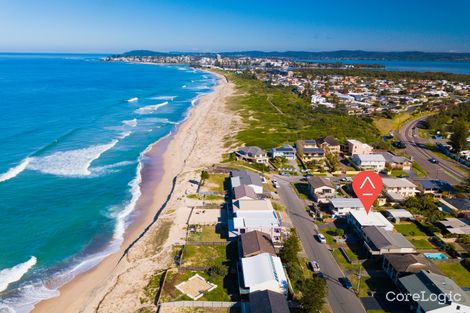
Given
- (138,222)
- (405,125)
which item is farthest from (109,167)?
(405,125)

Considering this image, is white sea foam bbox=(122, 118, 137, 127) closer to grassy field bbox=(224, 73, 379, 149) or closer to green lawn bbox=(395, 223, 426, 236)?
grassy field bbox=(224, 73, 379, 149)

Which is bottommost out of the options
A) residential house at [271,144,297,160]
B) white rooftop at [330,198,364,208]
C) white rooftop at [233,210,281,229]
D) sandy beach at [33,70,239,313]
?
sandy beach at [33,70,239,313]

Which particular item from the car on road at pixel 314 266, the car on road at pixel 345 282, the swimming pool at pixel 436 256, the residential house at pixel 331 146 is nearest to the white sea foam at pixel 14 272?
the car on road at pixel 314 266

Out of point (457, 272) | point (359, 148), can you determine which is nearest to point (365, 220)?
point (457, 272)

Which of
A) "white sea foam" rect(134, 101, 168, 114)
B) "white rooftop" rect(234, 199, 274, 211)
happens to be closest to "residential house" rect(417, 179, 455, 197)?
"white rooftop" rect(234, 199, 274, 211)

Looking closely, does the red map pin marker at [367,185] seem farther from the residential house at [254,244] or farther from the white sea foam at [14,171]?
the white sea foam at [14,171]
